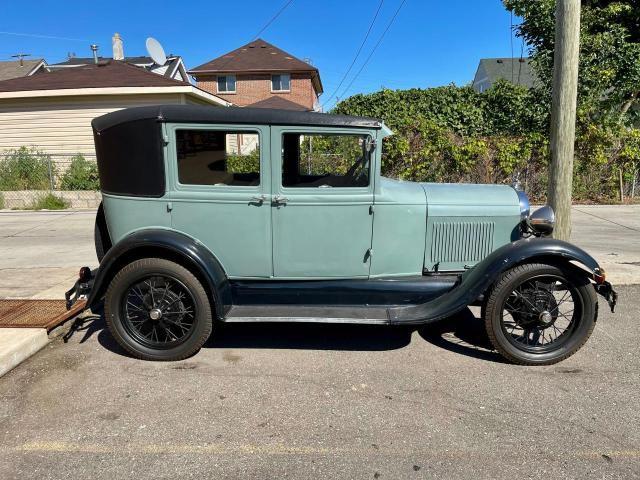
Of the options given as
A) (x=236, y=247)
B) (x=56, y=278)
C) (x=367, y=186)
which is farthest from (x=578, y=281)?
(x=56, y=278)

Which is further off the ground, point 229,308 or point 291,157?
point 291,157

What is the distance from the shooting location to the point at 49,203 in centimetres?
1236

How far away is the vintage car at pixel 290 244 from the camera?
11.5ft

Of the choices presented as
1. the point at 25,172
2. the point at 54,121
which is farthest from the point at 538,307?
the point at 54,121

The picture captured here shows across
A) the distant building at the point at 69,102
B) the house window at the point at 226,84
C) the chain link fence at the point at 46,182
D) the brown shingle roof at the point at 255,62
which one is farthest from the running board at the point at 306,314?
the house window at the point at 226,84

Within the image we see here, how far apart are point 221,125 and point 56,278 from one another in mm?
3616

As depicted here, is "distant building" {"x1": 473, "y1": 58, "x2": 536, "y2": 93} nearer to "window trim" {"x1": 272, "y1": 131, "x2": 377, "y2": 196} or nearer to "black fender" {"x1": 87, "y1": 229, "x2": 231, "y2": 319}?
"window trim" {"x1": 272, "y1": 131, "x2": 377, "y2": 196}

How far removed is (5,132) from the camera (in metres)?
15.0

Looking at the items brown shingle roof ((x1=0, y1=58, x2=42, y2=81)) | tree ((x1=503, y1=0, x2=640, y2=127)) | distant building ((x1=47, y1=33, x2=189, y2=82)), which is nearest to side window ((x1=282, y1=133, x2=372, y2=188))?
tree ((x1=503, y1=0, x2=640, y2=127))

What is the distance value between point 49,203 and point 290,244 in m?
11.2

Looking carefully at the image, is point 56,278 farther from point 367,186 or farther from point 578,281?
point 578,281

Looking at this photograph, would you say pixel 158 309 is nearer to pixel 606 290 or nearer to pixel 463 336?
pixel 463 336

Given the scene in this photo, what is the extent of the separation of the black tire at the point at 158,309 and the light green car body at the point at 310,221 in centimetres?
32

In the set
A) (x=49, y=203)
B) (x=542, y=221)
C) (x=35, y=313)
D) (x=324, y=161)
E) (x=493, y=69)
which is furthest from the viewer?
(x=493, y=69)
